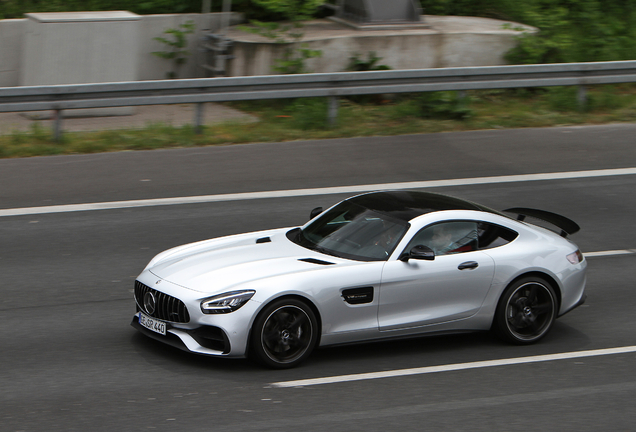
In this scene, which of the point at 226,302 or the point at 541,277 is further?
the point at 541,277

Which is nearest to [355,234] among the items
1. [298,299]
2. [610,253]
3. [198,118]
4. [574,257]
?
[298,299]

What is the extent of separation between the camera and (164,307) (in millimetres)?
6797

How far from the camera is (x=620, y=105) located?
17.3m

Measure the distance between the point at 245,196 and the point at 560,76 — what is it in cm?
750

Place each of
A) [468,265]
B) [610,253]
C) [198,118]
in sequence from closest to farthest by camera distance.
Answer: [468,265], [610,253], [198,118]

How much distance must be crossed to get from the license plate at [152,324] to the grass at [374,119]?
7046 millimetres

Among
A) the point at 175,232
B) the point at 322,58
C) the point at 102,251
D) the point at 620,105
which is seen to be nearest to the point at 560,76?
the point at 620,105

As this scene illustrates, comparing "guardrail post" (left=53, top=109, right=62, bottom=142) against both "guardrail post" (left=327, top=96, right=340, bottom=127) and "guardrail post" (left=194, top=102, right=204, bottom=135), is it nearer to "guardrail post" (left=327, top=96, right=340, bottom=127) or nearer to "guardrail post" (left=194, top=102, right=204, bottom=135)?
"guardrail post" (left=194, top=102, right=204, bottom=135)

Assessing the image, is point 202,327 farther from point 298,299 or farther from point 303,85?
point 303,85

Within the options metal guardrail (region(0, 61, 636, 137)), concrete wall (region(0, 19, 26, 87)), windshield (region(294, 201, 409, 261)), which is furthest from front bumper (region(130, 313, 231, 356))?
concrete wall (region(0, 19, 26, 87))

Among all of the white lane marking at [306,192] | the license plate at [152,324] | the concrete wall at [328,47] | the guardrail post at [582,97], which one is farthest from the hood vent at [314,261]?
the guardrail post at [582,97]

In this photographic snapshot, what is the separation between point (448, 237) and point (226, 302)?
212 cm

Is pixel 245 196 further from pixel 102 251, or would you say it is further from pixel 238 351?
pixel 238 351

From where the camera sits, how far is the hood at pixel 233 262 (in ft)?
22.2
